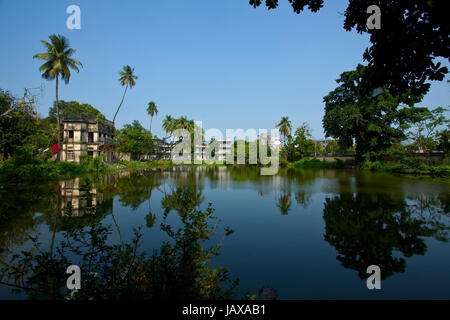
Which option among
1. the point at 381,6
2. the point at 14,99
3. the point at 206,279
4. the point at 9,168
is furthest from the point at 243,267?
the point at 14,99

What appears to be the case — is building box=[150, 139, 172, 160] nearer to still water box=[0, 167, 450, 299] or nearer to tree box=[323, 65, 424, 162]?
tree box=[323, 65, 424, 162]

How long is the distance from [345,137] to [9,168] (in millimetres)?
44305

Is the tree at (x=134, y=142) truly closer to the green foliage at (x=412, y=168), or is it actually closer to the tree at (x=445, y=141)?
the green foliage at (x=412, y=168)

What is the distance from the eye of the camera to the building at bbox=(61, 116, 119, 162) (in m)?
39.9

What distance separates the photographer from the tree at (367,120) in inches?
1278

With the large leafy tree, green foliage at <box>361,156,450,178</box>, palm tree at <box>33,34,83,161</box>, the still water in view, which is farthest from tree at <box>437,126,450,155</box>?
palm tree at <box>33,34,83,161</box>

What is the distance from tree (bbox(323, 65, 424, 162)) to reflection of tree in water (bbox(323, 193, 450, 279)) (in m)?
27.0

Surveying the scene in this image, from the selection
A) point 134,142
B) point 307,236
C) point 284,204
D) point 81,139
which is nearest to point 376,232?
point 307,236

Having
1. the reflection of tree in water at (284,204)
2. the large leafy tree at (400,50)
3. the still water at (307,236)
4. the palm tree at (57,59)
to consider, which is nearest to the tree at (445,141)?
the still water at (307,236)

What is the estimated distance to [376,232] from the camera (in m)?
6.62

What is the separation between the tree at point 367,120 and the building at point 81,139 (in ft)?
141

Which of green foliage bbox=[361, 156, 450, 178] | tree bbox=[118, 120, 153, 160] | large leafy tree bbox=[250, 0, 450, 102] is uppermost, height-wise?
tree bbox=[118, 120, 153, 160]

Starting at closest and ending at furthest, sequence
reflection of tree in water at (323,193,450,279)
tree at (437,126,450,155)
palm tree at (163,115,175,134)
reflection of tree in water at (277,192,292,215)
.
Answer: reflection of tree in water at (323,193,450,279) < reflection of tree in water at (277,192,292,215) < tree at (437,126,450,155) < palm tree at (163,115,175,134)

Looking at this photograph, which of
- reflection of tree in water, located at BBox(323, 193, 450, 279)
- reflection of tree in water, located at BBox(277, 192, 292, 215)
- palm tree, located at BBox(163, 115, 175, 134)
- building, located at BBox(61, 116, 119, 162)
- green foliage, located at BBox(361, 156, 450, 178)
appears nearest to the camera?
reflection of tree in water, located at BBox(323, 193, 450, 279)
